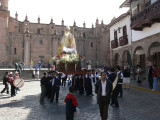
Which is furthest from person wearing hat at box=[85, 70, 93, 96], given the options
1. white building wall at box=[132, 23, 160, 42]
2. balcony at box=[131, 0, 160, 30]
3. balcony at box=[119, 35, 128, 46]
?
balcony at box=[119, 35, 128, 46]

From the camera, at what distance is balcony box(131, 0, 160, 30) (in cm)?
1256

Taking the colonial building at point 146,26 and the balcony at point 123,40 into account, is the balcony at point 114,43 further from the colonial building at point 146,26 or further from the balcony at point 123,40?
the colonial building at point 146,26

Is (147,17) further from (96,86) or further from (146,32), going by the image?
(96,86)

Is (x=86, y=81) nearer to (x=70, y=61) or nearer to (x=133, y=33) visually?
(x=70, y=61)

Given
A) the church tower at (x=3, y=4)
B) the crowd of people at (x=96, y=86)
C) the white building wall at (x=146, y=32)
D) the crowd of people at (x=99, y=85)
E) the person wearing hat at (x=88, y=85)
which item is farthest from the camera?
the church tower at (x=3, y=4)

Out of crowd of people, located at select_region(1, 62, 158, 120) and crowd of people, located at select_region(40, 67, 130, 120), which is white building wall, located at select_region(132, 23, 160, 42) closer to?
crowd of people, located at select_region(1, 62, 158, 120)

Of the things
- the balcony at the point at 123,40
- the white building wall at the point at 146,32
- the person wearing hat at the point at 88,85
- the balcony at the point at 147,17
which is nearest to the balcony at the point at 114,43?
the balcony at the point at 123,40

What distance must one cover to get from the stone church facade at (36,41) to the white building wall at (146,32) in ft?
69.1

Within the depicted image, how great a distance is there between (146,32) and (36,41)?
113ft

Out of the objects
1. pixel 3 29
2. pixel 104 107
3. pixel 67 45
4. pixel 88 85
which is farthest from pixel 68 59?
pixel 3 29

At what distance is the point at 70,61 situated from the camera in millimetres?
9469

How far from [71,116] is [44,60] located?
136 ft

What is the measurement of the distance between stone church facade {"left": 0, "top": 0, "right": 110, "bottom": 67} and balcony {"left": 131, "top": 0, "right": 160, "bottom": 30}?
74.5 ft

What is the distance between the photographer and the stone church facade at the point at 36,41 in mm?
39419
